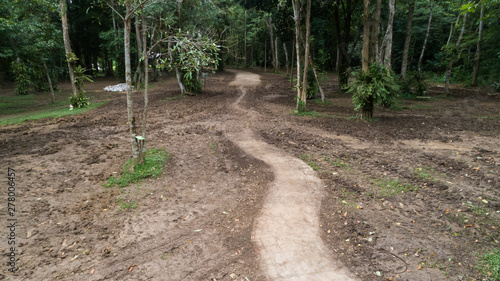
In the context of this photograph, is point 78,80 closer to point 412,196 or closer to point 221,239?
point 221,239

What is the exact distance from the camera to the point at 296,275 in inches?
158

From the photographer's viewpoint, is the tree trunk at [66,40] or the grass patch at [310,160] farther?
A: the tree trunk at [66,40]

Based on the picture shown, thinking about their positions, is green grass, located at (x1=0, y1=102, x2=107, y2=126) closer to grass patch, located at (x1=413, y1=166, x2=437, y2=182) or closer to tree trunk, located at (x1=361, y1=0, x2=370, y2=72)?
tree trunk, located at (x1=361, y1=0, x2=370, y2=72)

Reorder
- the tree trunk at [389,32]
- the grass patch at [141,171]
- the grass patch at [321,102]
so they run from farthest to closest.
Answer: the grass patch at [321,102] < the tree trunk at [389,32] < the grass patch at [141,171]

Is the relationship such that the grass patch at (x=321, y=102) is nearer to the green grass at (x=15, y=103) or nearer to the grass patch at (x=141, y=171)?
the grass patch at (x=141, y=171)

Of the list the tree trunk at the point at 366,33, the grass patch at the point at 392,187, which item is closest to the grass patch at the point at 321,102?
the tree trunk at the point at 366,33

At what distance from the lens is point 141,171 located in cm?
719

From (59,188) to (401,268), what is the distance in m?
7.17

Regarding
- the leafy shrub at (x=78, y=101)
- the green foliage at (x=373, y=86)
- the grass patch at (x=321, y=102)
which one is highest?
the green foliage at (x=373, y=86)

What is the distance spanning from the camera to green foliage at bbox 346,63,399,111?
1134 cm

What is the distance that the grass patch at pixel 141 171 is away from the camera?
22.3 ft

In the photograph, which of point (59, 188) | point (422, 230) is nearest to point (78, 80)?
point (59, 188)

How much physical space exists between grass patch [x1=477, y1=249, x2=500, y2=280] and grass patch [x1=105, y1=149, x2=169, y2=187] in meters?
6.67

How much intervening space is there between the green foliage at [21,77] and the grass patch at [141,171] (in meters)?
19.6
